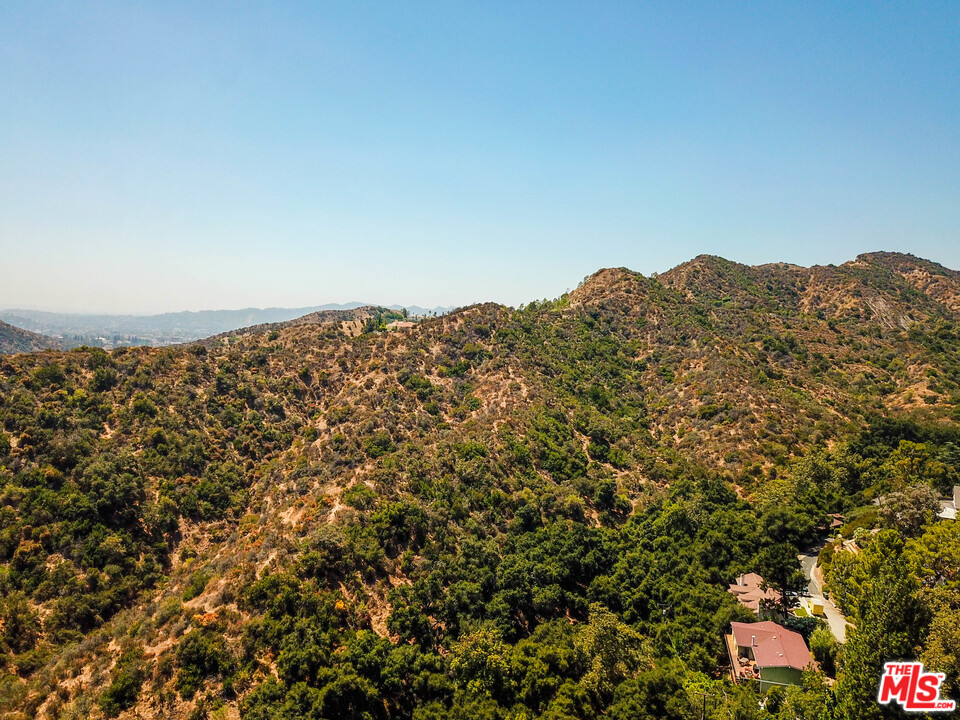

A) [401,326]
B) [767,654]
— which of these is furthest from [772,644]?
[401,326]

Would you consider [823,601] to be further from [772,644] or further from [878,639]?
[878,639]

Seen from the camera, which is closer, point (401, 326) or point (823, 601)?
point (823, 601)

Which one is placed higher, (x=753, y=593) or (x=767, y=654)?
(x=767, y=654)

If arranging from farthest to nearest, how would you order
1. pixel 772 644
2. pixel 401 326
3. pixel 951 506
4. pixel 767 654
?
pixel 401 326 < pixel 951 506 < pixel 772 644 < pixel 767 654

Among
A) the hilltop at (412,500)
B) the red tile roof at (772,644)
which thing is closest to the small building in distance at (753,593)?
the hilltop at (412,500)

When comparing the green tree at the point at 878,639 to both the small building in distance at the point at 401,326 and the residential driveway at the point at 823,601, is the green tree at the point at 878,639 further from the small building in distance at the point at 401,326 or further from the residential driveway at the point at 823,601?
the small building in distance at the point at 401,326
